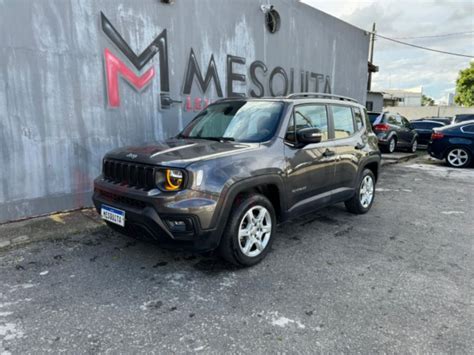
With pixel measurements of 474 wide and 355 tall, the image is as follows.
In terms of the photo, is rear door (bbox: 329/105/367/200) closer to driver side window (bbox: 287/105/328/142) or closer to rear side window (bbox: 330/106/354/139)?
rear side window (bbox: 330/106/354/139)

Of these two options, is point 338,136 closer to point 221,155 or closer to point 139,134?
point 221,155

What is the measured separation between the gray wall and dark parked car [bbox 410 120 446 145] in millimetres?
12236

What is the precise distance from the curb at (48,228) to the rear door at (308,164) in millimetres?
2667

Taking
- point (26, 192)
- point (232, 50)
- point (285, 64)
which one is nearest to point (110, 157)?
point (26, 192)

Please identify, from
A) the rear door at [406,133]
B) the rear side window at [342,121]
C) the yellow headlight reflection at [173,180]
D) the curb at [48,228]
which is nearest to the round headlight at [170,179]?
the yellow headlight reflection at [173,180]

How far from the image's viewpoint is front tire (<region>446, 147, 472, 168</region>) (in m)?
10.6

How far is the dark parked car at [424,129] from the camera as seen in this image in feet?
52.1

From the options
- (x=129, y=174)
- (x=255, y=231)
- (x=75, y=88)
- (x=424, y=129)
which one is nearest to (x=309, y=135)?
(x=255, y=231)

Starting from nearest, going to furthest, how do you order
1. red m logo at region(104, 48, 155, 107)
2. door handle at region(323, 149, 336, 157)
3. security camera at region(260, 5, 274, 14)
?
door handle at region(323, 149, 336, 157), red m logo at region(104, 48, 155, 107), security camera at region(260, 5, 274, 14)

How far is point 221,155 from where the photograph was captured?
3.28 meters

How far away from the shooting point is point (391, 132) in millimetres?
13109

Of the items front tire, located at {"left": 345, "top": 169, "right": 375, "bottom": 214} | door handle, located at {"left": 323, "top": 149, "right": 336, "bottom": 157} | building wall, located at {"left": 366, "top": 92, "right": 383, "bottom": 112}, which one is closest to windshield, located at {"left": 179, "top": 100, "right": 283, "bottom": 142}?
door handle, located at {"left": 323, "top": 149, "right": 336, "bottom": 157}

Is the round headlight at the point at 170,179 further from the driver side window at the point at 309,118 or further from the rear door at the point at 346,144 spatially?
the rear door at the point at 346,144

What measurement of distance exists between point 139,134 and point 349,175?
3.53m
